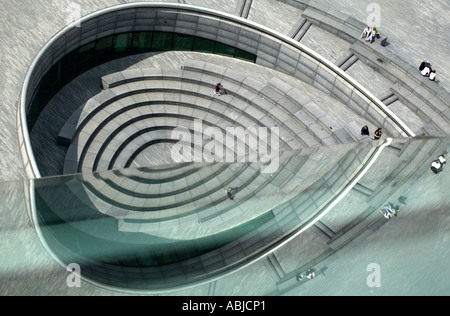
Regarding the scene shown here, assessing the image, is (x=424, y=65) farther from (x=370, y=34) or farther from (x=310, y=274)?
(x=310, y=274)

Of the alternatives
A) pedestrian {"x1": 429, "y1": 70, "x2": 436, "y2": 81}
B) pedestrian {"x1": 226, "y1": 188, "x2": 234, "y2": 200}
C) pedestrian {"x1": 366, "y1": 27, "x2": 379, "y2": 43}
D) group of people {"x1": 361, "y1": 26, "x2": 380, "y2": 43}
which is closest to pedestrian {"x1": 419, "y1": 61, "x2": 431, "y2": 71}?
pedestrian {"x1": 429, "y1": 70, "x2": 436, "y2": 81}

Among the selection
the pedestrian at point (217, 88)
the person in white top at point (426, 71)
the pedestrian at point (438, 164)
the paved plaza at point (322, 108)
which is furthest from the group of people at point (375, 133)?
the pedestrian at point (438, 164)

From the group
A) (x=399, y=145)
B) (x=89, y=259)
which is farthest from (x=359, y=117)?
(x=89, y=259)

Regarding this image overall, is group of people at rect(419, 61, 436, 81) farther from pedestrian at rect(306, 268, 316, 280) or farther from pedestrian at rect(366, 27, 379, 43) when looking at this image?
pedestrian at rect(306, 268, 316, 280)

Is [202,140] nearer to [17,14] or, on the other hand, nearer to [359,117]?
[359,117]

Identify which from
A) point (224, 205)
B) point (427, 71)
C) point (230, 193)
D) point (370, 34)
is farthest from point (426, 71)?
point (224, 205)

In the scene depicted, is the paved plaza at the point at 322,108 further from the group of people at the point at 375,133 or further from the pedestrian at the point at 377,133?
the pedestrian at the point at 377,133
